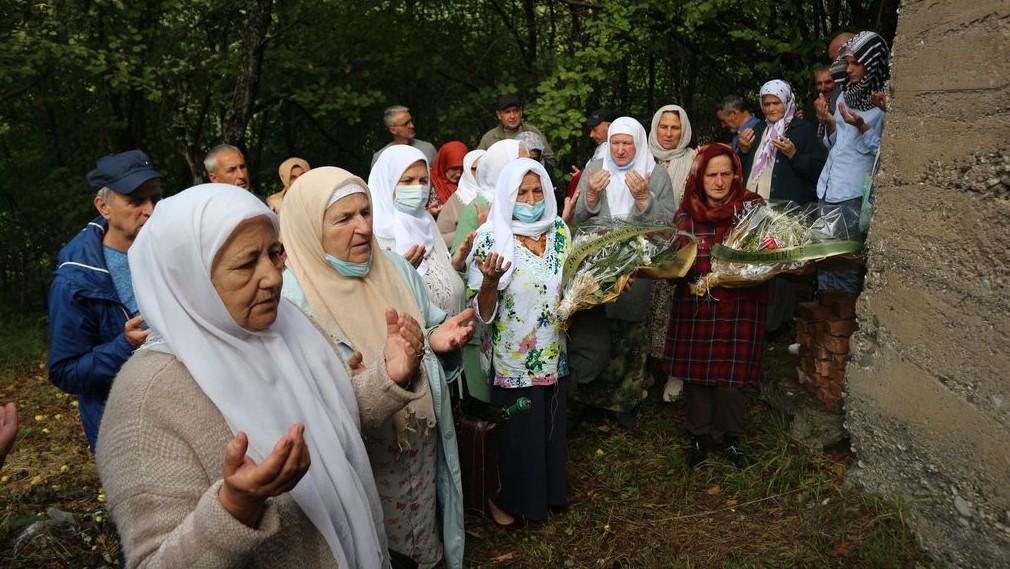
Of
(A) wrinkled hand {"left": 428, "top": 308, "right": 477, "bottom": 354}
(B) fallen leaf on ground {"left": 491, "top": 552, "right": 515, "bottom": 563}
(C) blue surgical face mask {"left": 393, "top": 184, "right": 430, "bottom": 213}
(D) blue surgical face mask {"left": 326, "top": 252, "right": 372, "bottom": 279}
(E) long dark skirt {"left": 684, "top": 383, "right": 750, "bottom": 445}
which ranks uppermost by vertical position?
(C) blue surgical face mask {"left": 393, "top": 184, "right": 430, "bottom": 213}

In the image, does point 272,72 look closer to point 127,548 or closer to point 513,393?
point 513,393

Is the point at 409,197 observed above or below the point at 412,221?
above

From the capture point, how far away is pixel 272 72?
9.63 m

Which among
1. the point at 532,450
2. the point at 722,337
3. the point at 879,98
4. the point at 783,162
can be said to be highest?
the point at 879,98

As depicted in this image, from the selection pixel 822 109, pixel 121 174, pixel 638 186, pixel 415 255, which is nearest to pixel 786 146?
pixel 822 109

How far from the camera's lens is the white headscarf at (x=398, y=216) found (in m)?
3.95

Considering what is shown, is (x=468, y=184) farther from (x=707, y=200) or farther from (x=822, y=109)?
(x=822, y=109)

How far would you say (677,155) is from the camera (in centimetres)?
640

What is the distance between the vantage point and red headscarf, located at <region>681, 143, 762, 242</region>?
14.0 ft

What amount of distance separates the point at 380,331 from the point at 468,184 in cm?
311

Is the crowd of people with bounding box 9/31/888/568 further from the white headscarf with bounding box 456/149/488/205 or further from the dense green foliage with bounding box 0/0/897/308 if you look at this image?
the dense green foliage with bounding box 0/0/897/308

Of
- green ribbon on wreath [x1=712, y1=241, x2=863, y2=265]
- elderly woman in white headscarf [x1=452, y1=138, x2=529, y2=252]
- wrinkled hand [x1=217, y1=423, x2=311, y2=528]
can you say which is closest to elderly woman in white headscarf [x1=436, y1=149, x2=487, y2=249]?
elderly woman in white headscarf [x1=452, y1=138, x2=529, y2=252]

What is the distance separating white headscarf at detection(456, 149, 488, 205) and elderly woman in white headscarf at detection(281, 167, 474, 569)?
2587 mm

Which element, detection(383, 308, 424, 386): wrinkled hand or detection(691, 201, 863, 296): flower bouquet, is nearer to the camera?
detection(383, 308, 424, 386): wrinkled hand
